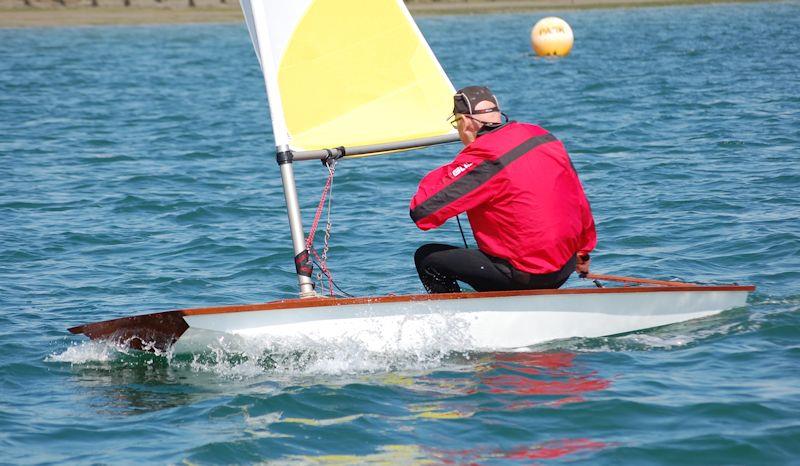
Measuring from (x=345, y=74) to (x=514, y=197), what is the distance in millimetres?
1723

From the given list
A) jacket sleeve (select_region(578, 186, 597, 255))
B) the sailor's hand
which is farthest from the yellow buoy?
jacket sleeve (select_region(578, 186, 597, 255))

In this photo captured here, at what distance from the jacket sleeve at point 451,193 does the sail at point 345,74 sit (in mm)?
1091

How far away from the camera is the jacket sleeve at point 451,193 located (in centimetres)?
611

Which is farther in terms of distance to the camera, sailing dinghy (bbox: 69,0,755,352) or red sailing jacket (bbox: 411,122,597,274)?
sailing dinghy (bbox: 69,0,755,352)

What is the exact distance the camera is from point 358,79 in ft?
24.2

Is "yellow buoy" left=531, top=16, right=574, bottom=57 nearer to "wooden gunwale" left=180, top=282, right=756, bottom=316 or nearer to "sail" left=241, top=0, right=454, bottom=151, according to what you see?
"sail" left=241, top=0, right=454, bottom=151

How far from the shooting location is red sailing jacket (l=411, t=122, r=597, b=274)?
6117 mm

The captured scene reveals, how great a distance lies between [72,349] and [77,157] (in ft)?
28.7

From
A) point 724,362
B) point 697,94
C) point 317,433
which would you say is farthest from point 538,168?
point 697,94

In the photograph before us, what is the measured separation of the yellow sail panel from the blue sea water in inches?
57.7

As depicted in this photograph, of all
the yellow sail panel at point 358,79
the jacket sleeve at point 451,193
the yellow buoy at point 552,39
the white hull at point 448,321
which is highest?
the yellow buoy at point 552,39

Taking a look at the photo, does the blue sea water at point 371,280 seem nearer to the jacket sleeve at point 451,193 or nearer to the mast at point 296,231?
the mast at point 296,231

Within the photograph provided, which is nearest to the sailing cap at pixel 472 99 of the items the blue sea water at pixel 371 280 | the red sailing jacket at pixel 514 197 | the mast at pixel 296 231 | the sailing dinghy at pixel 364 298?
the red sailing jacket at pixel 514 197

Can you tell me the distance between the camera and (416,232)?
1044cm
